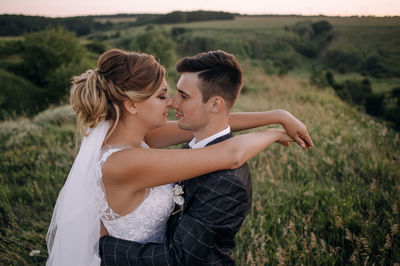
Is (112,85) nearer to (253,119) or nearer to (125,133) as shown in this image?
(125,133)

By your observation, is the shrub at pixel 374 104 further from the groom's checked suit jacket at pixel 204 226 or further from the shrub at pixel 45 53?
the shrub at pixel 45 53

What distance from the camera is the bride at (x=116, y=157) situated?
212 centimetres

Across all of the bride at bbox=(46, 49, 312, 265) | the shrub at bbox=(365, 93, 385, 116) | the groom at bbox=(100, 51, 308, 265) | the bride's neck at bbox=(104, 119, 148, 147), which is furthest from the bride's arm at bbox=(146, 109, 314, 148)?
the shrub at bbox=(365, 93, 385, 116)

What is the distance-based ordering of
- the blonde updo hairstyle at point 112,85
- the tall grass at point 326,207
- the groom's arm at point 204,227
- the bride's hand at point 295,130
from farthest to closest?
1. the tall grass at point 326,207
2. the bride's hand at point 295,130
3. the blonde updo hairstyle at point 112,85
4. the groom's arm at point 204,227

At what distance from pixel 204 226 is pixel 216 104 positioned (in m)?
1.06

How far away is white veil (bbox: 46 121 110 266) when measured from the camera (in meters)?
2.33

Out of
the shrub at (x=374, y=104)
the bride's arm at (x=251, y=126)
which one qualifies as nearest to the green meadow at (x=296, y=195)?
the bride's arm at (x=251, y=126)

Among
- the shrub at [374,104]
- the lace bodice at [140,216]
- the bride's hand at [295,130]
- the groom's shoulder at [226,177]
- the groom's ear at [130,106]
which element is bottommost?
the shrub at [374,104]

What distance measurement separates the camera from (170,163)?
6.56ft

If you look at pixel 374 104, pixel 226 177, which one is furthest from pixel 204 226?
pixel 374 104

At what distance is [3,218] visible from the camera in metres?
4.44

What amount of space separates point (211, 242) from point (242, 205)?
0.35 m

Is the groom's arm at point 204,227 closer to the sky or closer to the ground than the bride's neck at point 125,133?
closer to the ground

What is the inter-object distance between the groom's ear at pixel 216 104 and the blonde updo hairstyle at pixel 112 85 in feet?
1.81
